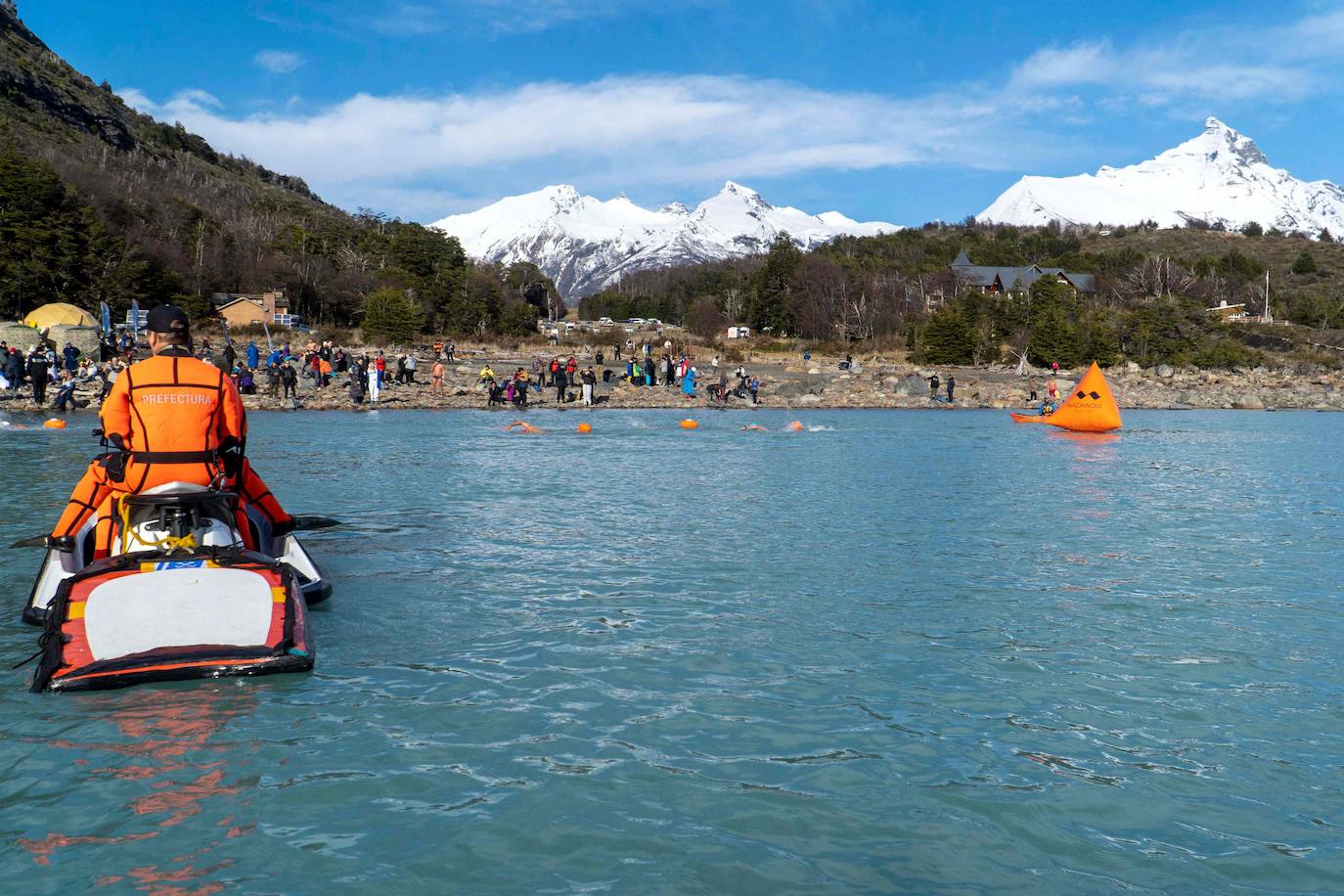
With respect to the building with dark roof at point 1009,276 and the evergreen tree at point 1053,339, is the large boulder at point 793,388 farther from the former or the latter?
the building with dark roof at point 1009,276

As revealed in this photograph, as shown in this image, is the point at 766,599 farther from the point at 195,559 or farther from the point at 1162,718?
the point at 195,559

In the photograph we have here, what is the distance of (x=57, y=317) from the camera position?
50.8 meters

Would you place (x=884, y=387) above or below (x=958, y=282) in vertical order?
below

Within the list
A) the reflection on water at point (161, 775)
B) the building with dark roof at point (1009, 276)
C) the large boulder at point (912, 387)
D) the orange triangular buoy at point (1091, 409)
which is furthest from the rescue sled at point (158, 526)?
the building with dark roof at point (1009, 276)

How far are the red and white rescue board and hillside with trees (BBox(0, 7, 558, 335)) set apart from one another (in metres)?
59.7

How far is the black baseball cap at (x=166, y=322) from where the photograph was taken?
6727 mm

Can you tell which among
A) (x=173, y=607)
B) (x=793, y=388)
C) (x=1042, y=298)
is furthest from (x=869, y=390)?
(x=173, y=607)

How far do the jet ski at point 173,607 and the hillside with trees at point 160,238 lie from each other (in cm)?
5925

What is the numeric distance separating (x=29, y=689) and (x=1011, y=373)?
6246 centimetres

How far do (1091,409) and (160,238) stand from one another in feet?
233

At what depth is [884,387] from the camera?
177ft

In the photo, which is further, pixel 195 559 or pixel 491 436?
pixel 491 436

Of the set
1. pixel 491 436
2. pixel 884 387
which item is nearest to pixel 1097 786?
pixel 491 436

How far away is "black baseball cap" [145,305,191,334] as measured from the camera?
6727mm
